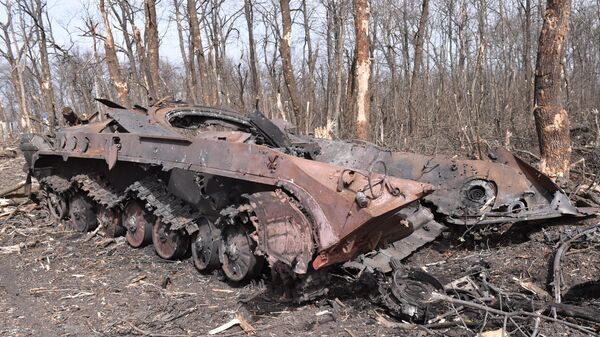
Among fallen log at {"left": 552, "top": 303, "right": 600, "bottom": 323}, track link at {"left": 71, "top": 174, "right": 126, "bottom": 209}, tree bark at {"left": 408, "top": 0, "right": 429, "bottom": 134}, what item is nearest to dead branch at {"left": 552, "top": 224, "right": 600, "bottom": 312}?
fallen log at {"left": 552, "top": 303, "right": 600, "bottom": 323}

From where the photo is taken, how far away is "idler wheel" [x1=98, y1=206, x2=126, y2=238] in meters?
7.34

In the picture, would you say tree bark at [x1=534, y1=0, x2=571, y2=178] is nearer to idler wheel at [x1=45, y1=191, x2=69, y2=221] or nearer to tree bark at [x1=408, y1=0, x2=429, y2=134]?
idler wheel at [x1=45, y1=191, x2=69, y2=221]

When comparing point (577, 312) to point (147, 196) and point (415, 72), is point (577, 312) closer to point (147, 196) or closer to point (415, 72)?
point (147, 196)

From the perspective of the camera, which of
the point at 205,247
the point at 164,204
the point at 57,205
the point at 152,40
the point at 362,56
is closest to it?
the point at 205,247

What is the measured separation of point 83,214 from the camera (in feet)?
25.8

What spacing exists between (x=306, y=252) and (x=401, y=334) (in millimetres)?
949

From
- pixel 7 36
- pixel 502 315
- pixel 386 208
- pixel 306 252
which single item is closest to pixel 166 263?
pixel 306 252

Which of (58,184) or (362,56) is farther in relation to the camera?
(362,56)

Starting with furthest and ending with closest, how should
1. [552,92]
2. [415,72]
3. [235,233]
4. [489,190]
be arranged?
[415,72], [552,92], [489,190], [235,233]

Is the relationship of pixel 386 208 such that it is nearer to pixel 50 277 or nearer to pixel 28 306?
pixel 28 306

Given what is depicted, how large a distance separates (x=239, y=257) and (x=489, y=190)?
2930 mm

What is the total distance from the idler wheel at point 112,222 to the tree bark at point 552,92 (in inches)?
245

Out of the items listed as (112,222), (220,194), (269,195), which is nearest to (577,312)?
(269,195)

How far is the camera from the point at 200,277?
570 cm
